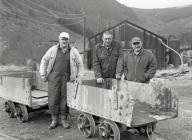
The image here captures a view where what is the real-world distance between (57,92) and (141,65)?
209 cm

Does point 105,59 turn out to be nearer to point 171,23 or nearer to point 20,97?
point 20,97

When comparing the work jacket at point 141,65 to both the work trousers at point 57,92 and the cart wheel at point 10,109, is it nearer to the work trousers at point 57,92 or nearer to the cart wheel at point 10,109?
the work trousers at point 57,92

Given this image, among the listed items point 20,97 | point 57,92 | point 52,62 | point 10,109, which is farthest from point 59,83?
point 10,109

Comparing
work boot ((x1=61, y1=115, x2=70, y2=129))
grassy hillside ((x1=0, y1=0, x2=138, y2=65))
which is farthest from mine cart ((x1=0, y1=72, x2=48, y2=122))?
grassy hillside ((x1=0, y1=0, x2=138, y2=65))

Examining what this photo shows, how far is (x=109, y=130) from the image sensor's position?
225 inches

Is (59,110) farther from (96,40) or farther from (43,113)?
(96,40)

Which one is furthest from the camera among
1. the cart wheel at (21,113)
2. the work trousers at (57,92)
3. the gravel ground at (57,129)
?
the cart wheel at (21,113)

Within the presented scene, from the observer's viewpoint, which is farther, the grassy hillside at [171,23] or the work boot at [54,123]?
the grassy hillside at [171,23]

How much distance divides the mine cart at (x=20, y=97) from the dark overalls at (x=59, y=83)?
46 centimetres

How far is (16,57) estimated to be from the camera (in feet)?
86.3

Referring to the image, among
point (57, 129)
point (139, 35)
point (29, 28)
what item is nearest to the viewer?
point (57, 129)

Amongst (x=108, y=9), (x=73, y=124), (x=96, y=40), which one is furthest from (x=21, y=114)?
(x=108, y=9)

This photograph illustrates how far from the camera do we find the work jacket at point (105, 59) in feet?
23.0

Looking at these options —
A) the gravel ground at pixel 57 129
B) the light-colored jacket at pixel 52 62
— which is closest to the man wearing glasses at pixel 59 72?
the light-colored jacket at pixel 52 62
